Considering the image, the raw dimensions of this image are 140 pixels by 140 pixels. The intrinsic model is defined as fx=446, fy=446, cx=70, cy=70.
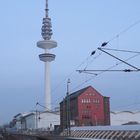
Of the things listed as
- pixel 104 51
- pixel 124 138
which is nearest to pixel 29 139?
pixel 124 138

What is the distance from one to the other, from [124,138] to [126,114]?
14217 cm

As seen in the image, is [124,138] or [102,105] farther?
[102,105]

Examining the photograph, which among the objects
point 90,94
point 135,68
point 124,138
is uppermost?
point 90,94

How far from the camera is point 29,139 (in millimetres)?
76500

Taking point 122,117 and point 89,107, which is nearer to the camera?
point 89,107

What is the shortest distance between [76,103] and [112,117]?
42626 mm

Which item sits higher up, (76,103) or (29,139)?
(76,103)

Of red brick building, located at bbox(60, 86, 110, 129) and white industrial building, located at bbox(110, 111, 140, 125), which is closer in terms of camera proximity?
red brick building, located at bbox(60, 86, 110, 129)

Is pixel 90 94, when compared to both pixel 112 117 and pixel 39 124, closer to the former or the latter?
pixel 112 117

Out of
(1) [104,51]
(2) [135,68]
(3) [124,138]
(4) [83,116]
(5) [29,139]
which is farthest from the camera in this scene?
(4) [83,116]

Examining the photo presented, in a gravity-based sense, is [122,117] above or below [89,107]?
below

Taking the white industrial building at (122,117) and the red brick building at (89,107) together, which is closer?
the red brick building at (89,107)

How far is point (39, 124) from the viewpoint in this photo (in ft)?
655

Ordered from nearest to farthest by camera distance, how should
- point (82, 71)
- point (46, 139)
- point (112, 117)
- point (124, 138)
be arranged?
1. point (82, 71)
2. point (124, 138)
3. point (46, 139)
4. point (112, 117)
